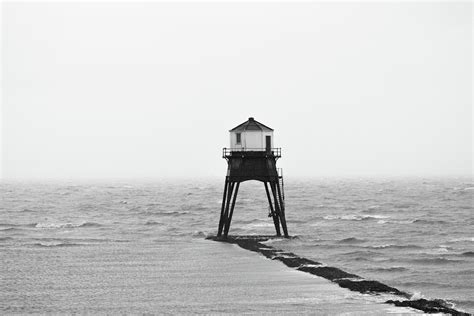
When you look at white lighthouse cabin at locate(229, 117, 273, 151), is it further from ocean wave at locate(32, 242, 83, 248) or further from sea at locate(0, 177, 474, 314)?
ocean wave at locate(32, 242, 83, 248)

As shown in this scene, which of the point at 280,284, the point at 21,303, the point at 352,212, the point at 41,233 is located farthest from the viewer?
the point at 352,212

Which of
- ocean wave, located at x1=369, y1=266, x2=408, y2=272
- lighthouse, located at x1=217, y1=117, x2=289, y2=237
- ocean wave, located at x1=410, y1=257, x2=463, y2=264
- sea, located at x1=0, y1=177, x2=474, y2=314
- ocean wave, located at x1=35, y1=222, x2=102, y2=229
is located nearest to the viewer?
sea, located at x1=0, y1=177, x2=474, y2=314

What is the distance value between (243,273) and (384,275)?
23.3 ft

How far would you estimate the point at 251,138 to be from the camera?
47.8m

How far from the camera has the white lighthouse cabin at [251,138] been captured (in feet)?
156

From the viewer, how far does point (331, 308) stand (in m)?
28.2

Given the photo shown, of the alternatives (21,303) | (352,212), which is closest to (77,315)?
(21,303)

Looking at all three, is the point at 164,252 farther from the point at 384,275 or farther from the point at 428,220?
the point at 428,220

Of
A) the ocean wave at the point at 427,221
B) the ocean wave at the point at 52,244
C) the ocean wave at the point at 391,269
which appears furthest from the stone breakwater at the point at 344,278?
the ocean wave at the point at 427,221

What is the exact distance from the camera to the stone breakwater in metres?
28.9

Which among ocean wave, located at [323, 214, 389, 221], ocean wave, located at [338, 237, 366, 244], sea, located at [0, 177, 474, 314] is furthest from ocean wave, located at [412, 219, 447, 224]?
ocean wave, located at [338, 237, 366, 244]

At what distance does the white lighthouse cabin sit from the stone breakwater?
210 inches

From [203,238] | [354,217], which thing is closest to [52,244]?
[203,238]

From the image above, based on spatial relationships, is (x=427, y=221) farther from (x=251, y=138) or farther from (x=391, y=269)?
(x=391, y=269)
